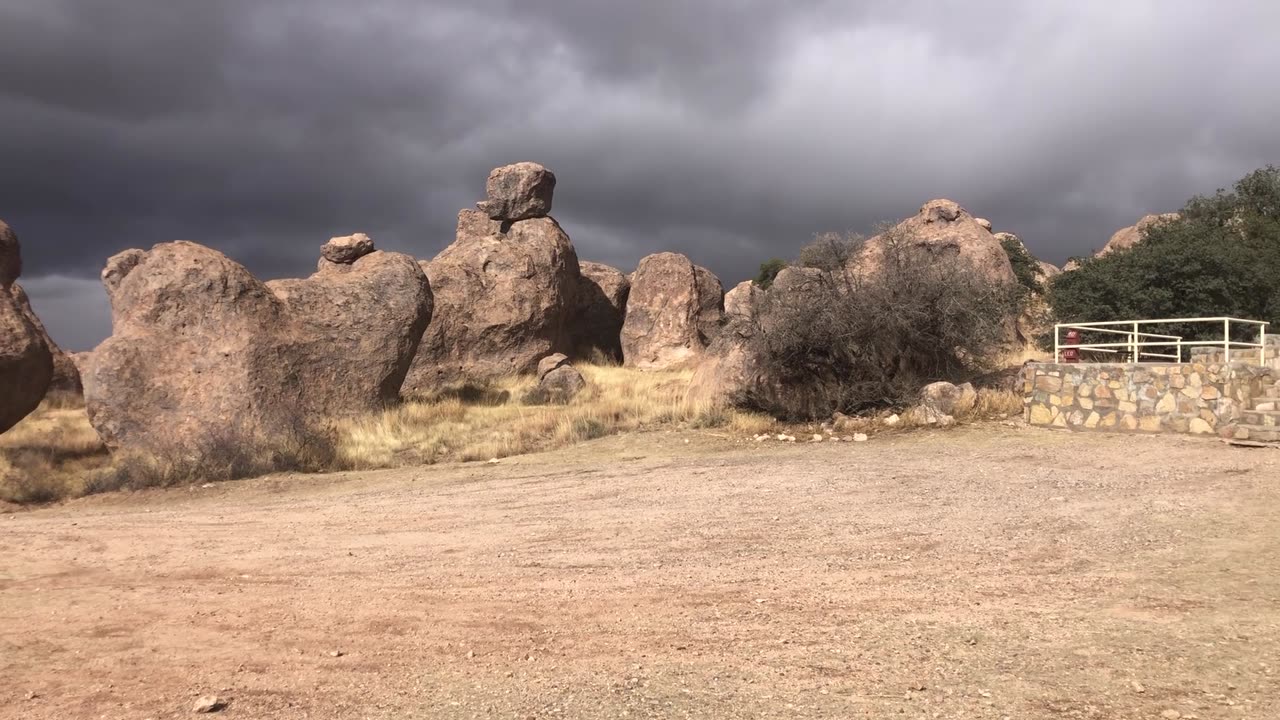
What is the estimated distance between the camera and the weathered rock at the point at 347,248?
76.0ft

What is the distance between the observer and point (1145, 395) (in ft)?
49.0

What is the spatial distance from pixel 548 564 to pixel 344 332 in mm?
11257

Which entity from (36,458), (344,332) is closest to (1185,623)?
(344,332)

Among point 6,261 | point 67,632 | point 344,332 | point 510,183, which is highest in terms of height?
point 510,183

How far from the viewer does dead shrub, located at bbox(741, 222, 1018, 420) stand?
17.8 m

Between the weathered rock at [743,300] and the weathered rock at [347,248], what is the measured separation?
8.98 m

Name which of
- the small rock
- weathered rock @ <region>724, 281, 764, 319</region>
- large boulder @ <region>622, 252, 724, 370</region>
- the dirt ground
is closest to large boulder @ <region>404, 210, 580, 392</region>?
large boulder @ <region>622, 252, 724, 370</region>

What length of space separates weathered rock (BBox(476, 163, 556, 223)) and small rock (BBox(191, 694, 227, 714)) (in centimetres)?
2627

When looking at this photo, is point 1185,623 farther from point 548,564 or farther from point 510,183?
point 510,183

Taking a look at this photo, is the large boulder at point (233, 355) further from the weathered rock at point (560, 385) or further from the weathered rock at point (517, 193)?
the weathered rock at point (517, 193)

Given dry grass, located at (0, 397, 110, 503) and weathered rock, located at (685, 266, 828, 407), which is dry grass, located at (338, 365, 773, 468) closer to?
weathered rock, located at (685, 266, 828, 407)

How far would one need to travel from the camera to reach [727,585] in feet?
22.1

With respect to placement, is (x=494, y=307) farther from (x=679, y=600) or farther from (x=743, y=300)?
(x=679, y=600)

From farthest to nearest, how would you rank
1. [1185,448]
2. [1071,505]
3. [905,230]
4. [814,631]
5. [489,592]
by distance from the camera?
[905,230], [1185,448], [1071,505], [489,592], [814,631]
